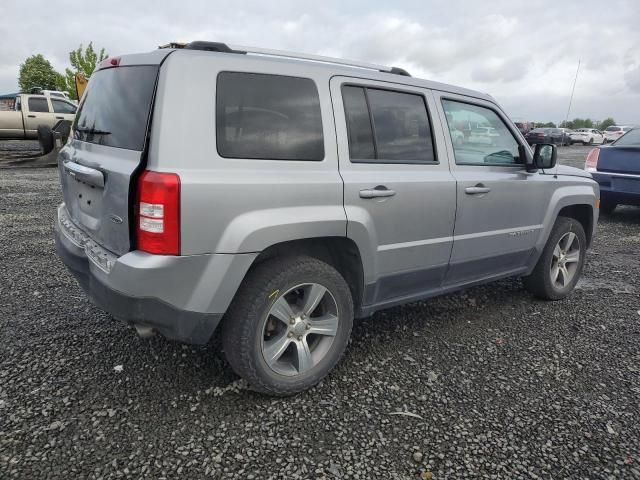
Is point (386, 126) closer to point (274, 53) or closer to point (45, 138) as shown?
point (274, 53)

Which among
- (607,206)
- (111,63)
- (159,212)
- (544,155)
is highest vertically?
(111,63)

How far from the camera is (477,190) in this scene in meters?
3.34

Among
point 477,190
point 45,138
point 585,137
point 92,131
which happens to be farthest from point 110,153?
point 585,137

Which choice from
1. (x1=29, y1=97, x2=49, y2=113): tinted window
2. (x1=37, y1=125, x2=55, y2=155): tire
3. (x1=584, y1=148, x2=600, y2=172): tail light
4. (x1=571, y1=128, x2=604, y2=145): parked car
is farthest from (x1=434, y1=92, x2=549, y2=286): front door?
(x1=571, y1=128, x2=604, y2=145): parked car

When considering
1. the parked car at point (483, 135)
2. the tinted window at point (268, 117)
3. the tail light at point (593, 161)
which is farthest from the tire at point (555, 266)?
the tail light at point (593, 161)

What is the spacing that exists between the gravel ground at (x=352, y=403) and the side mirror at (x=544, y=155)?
1244 millimetres

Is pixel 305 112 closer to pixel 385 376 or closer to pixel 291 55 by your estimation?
pixel 291 55

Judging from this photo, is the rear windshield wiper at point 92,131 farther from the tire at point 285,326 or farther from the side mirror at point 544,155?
the side mirror at point 544,155

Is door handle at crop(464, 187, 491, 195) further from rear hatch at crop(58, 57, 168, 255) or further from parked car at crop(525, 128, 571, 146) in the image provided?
parked car at crop(525, 128, 571, 146)

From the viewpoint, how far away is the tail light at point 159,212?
6.97 feet

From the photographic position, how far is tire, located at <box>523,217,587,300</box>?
4.14 meters

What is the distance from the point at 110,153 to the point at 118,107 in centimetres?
26

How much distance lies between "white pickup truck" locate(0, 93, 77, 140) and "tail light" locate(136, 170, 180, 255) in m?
15.2

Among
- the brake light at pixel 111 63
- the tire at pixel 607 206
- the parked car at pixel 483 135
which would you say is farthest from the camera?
the tire at pixel 607 206
